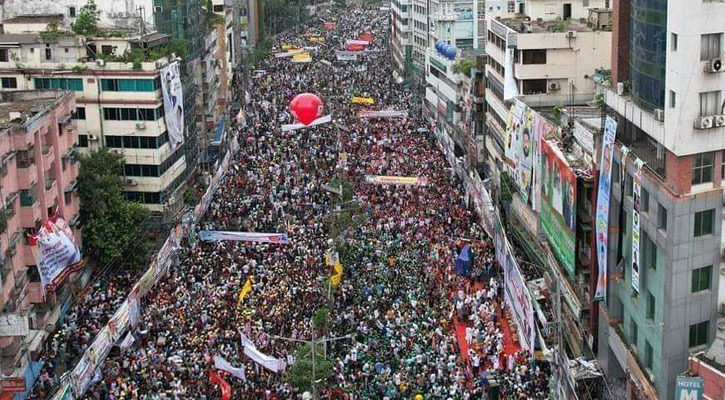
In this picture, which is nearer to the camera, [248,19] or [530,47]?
[530,47]

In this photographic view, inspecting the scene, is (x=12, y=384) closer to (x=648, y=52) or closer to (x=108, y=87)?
(x=648, y=52)

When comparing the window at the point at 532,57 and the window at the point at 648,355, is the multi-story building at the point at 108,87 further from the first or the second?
the window at the point at 648,355

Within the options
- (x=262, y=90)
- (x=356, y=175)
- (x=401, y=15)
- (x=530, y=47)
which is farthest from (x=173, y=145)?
(x=401, y=15)

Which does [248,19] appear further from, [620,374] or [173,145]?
[620,374]

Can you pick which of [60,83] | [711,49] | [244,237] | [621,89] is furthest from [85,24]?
[711,49]

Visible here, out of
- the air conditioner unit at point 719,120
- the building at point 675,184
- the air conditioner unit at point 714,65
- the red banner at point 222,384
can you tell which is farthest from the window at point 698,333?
the red banner at point 222,384

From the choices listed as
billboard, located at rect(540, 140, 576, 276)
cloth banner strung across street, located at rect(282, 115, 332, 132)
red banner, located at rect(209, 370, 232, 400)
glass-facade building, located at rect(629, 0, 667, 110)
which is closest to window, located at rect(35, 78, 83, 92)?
red banner, located at rect(209, 370, 232, 400)
